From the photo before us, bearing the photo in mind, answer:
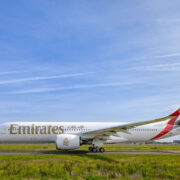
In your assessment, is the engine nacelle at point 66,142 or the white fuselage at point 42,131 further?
the white fuselage at point 42,131

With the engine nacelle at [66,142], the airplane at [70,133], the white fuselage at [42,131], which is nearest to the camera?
the engine nacelle at [66,142]

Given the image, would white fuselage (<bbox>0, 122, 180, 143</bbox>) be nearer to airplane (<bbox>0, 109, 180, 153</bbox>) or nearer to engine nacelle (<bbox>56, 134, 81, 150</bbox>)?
airplane (<bbox>0, 109, 180, 153</bbox>)

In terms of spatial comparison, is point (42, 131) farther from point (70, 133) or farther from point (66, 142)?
point (66, 142)

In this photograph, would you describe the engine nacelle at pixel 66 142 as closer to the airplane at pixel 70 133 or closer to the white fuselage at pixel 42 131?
the airplane at pixel 70 133

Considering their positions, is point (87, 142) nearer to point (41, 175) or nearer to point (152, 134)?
point (152, 134)

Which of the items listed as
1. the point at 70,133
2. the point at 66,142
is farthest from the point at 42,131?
the point at 66,142

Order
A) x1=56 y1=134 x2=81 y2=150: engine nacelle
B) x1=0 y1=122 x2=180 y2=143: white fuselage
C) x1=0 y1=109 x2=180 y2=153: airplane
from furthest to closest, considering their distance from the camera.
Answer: x1=0 y1=122 x2=180 y2=143: white fuselage < x1=0 y1=109 x2=180 y2=153: airplane < x1=56 y1=134 x2=81 y2=150: engine nacelle

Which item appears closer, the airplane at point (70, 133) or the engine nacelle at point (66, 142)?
the engine nacelle at point (66, 142)

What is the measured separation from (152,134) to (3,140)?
1813cm

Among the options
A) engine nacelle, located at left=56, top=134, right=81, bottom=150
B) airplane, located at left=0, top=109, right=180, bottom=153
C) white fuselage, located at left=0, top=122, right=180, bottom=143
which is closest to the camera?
engine nacelle, located at left=56, top=134, right=81, bottom=150

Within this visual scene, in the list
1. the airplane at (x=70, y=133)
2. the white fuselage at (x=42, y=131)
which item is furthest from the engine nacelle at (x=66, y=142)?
the white fuselage at (x=42, y=131)

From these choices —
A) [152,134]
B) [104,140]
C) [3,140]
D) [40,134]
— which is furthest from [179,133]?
[3,140]

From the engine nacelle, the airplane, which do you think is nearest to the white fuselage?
the airplane

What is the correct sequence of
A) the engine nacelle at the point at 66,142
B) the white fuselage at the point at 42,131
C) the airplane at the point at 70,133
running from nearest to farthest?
the engine nacelle at the point at 66,142
the airplane at the point at 70,133
the white fuselage at the point at 42,131
